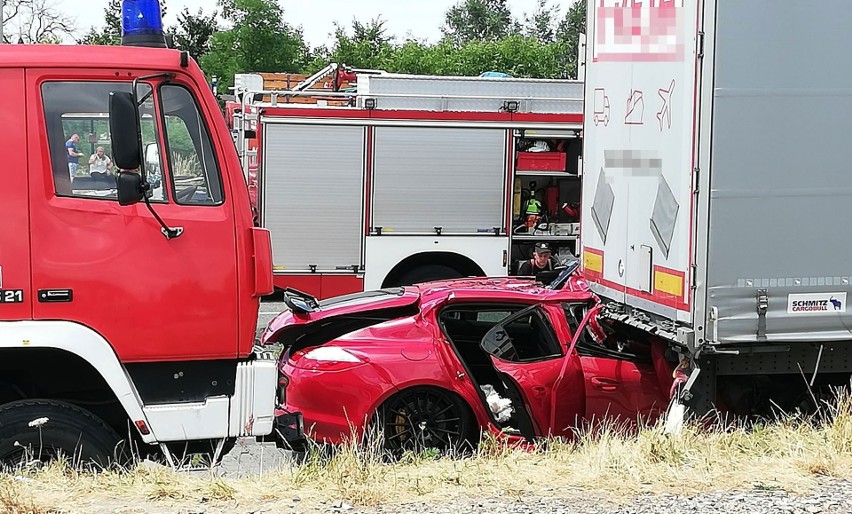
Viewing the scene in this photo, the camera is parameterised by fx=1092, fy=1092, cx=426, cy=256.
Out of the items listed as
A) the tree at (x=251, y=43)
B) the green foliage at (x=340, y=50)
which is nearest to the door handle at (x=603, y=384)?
the green foliage at (x=340, y=50)

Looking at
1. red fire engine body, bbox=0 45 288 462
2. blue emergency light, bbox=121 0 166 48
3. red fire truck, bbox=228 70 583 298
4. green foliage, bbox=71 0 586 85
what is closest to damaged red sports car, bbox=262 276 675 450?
red fire engine body, bbox=0 45 288 462

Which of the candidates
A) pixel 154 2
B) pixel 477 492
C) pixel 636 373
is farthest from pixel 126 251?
pixel 636 373

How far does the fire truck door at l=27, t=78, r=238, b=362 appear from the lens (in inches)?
211

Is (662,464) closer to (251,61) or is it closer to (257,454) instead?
(257,454)

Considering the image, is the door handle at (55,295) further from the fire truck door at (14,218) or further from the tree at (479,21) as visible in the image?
the tree at (479,21)

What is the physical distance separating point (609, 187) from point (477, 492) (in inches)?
148

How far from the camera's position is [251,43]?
5944cm

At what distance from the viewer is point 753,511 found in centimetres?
485

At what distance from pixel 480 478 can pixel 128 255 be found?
2070 mm

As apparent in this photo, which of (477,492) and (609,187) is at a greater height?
(609,187)

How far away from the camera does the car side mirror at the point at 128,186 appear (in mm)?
5223

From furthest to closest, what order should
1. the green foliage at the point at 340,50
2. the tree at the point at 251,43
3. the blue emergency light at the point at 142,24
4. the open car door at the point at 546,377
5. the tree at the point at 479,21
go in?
the tree at the point at 479,21 → the tree at the point at 251,43 → the green foliage at the point at 340,50 → the open car door at the point at 546,377 → the blue emergency light at the point at 142,24

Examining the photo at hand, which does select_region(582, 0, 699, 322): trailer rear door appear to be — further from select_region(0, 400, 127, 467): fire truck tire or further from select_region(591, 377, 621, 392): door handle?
select_region(0, 400, 127, 467): fire truck tire

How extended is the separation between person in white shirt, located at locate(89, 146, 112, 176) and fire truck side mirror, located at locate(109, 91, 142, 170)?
244 millimetres
